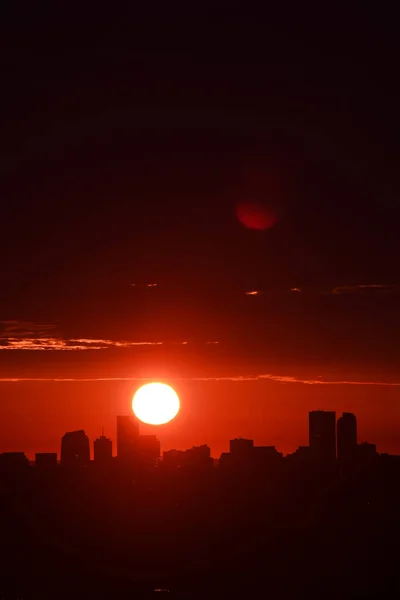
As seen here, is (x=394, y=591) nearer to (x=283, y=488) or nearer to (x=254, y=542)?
(x=254, y=542)

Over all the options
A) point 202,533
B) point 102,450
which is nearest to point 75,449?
point 102,450

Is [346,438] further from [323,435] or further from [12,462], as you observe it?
[12,462]

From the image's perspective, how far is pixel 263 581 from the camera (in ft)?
293

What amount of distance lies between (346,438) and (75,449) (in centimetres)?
4890

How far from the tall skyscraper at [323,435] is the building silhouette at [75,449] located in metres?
39.6

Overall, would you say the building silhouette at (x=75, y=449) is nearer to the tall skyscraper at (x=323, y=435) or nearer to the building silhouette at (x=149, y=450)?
the building silhouette at (x=149, y=450)

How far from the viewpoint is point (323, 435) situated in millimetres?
A: 160500

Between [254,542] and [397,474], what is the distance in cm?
3286

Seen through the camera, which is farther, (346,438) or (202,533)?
(346,438)

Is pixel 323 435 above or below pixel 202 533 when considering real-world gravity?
above

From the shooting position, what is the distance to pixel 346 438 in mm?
161125

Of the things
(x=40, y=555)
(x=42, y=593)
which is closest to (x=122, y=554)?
(x=40, y=555)

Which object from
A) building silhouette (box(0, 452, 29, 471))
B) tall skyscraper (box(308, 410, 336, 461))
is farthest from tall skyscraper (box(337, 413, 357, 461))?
building silhouette (box(0, 452, 29, 471))

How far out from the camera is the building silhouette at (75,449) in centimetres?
15112
